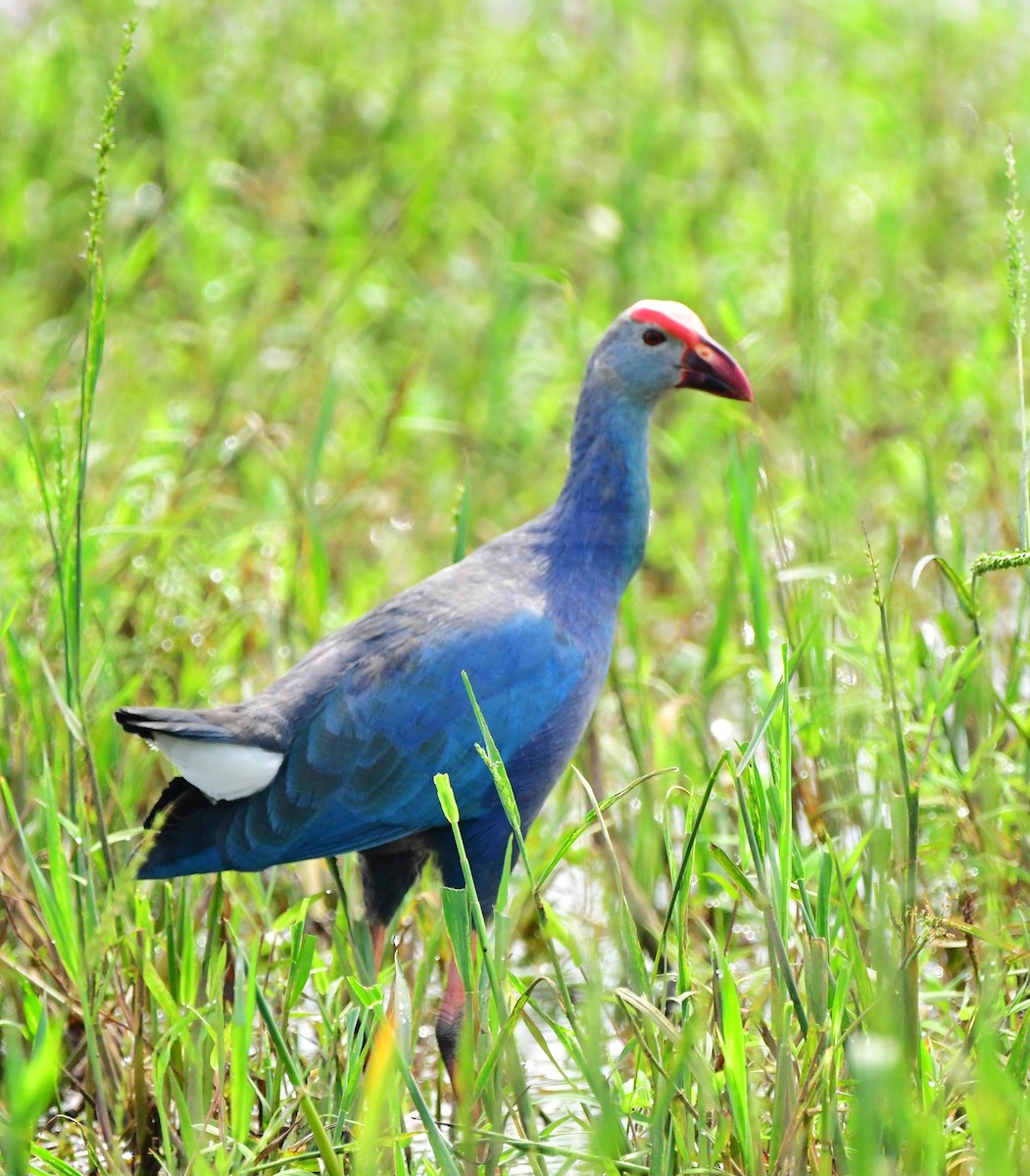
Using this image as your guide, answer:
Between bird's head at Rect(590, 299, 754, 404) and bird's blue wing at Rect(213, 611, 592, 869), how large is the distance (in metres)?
0.46

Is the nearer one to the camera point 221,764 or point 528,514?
point 221,764

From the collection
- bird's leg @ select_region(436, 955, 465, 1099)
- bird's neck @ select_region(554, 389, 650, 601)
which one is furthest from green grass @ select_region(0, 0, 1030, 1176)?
bird's neck @ select_region(554, 389, 650, 601)

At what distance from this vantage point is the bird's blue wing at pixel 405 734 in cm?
231

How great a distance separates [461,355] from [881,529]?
1.13 metres

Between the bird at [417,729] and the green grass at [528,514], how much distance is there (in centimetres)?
9

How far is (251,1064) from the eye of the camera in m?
2.33

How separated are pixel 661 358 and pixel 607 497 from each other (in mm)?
227

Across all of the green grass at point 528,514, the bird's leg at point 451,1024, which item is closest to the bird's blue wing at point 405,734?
the green grass at point 528,514

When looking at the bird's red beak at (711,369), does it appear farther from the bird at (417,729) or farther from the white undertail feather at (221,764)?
the white undertail feather at (221,764)

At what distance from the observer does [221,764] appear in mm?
2252

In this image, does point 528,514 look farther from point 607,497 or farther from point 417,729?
point 417,729

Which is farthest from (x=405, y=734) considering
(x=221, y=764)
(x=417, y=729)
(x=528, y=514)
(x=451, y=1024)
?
(x=528, y=514)

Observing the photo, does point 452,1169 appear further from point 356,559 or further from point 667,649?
point 356,559

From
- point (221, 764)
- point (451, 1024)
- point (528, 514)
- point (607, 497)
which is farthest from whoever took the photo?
point (528, 514)
